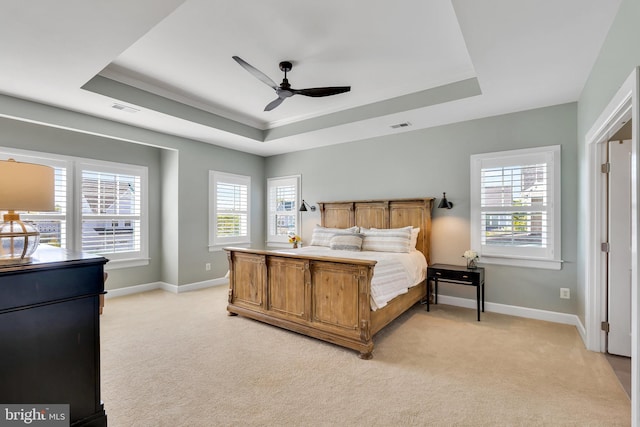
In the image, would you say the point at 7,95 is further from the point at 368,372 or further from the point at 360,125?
the point at 368,372

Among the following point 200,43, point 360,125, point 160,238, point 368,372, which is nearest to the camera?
point 368,372

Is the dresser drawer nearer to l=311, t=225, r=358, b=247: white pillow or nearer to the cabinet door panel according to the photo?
A: l=311, t=225, r=358, b=247: white pillow

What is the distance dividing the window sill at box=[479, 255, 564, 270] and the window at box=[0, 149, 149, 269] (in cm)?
546

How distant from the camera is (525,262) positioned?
3893 millimetres

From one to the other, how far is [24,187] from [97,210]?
147 inches

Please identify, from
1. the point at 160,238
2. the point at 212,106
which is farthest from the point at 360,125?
the point at 160,238

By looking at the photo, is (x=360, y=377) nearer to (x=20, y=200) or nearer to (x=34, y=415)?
(x=34, y=415)

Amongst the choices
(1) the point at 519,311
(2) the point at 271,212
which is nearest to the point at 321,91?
(1) the point at 519,311

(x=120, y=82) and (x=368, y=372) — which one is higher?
(x=120, y=82)

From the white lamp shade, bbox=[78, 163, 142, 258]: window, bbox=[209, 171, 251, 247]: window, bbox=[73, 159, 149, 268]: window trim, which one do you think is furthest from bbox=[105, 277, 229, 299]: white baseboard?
the white lamp shade

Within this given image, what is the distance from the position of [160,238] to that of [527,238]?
19.0 ft

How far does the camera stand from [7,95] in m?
3.40

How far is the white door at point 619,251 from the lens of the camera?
109 inches

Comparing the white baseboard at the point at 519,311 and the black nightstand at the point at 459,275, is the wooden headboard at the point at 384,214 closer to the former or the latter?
the black nightstand at the point at 459,275
